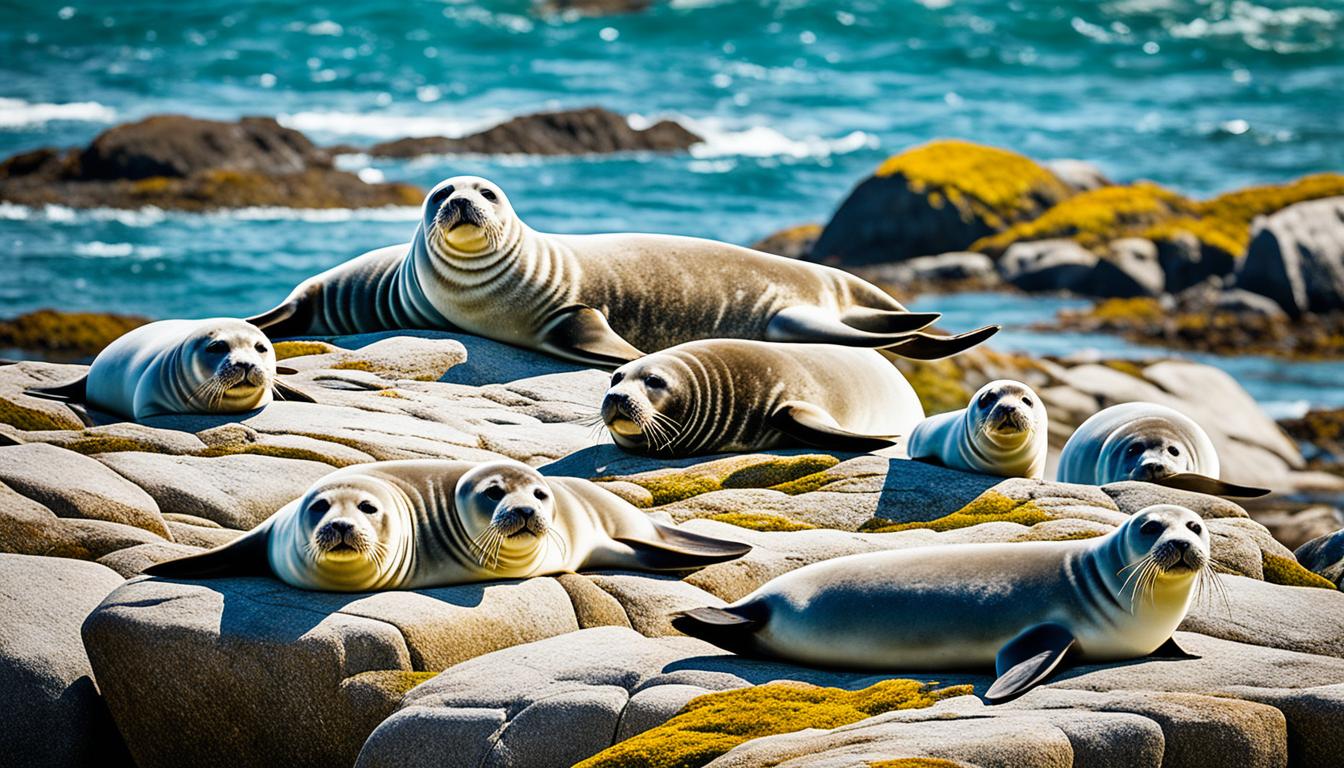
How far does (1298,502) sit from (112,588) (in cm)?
1576

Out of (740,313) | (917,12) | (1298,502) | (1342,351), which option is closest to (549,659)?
(740,313)

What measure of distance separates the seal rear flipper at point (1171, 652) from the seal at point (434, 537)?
6.29 feet

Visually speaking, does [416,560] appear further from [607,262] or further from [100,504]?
[607,262]

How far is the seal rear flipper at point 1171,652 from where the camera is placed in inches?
268

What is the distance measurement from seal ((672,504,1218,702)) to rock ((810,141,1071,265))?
2493 centimetres

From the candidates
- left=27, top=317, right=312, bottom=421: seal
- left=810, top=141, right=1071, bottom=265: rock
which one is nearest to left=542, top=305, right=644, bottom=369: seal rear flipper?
left=27, top=317, right=312, bottom=421: seal

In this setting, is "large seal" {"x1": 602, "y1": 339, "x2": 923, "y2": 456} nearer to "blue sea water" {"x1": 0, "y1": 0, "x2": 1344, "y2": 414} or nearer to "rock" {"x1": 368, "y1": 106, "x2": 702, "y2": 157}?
"blue sea water" {"x1": 0, "y1": 0, "x2": 1344, "y2": 414}

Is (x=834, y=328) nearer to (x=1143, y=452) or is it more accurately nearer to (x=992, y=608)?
(x=1143, y=452)

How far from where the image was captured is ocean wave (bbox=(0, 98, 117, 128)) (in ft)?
150

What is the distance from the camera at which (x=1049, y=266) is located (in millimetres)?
30828

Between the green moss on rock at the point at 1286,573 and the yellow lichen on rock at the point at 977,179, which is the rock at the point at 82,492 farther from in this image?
the yellow lichen on rock at the point at 977,179

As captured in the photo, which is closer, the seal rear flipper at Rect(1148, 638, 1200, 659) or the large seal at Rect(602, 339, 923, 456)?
the seal rear flipper at Rect(1148, 638, 1200, 659)

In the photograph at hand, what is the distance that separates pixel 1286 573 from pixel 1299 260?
860 inches

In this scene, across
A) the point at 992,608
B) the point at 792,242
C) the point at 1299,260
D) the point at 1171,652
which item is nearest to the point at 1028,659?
the point at 992,608
